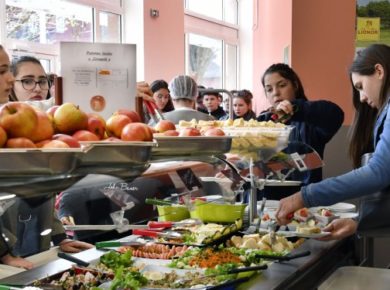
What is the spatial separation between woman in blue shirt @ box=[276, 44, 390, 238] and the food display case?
17 centimetres

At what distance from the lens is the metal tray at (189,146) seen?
66.2 inches

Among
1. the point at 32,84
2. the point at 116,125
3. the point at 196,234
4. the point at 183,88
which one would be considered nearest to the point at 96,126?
the point at 116,125

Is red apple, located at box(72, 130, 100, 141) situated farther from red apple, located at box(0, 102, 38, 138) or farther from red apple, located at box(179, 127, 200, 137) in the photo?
red apple, located at box(179, 127, 200, 137)

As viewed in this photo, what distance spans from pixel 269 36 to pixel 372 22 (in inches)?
128

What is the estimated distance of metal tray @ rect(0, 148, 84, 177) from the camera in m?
1.08

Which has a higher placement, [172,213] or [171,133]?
[171,133]

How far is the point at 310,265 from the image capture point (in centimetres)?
212

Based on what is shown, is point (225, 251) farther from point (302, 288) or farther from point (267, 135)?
point (267, 135)

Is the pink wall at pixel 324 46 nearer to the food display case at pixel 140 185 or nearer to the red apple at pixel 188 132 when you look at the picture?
the food display case at pixel 140 185

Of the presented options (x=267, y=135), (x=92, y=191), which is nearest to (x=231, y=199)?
(x=267, y=135)

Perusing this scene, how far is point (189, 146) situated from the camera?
5.76 ft

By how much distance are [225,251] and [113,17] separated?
6.24m

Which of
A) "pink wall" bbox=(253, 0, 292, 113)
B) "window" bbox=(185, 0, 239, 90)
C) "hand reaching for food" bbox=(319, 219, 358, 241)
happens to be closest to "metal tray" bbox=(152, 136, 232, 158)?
"hand reaching for food" bbox=(319, 219, 358, 241)

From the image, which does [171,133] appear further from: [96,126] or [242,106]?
[242,106]
